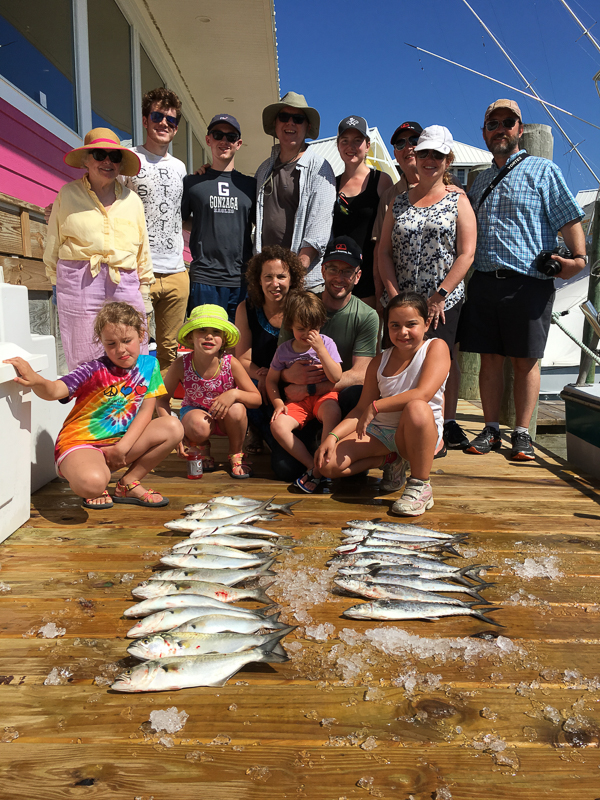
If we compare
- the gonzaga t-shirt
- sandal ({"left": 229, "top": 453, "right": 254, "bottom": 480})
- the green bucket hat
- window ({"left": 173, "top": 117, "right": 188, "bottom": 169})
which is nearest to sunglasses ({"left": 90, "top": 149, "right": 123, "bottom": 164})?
the gonzaga t-shirt

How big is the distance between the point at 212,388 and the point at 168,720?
8.51 feet

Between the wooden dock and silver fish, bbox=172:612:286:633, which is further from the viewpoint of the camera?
silver fish, bbox=172:612:286:633

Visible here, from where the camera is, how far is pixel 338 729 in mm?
1682

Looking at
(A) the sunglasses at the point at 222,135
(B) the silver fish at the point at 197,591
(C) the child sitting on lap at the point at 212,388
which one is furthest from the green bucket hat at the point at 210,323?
(B) the silver fish at the point at 197,591

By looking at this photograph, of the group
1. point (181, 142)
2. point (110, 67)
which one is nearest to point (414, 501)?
point (110, 67)

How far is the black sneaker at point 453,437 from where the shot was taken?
5.00 meters

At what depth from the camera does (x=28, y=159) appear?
4.82 metres

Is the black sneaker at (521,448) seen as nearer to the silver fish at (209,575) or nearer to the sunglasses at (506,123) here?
the sunglasses at (506,123)

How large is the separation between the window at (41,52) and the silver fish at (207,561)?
13.3ft

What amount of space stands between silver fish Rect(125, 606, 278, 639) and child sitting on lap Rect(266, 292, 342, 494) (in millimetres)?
1641

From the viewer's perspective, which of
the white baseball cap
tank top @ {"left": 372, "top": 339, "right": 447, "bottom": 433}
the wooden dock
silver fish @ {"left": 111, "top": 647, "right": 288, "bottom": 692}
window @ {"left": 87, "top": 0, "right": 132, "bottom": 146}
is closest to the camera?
the wooden dock

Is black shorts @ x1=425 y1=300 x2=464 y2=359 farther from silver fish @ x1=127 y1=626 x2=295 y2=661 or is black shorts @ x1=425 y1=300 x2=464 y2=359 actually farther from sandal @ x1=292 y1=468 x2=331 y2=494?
silver fish @ x1=127 y1=626 x2=295 y2=661

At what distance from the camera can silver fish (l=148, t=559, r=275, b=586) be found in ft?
8.07

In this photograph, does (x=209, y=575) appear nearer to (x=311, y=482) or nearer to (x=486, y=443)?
(x=311, y=482)
